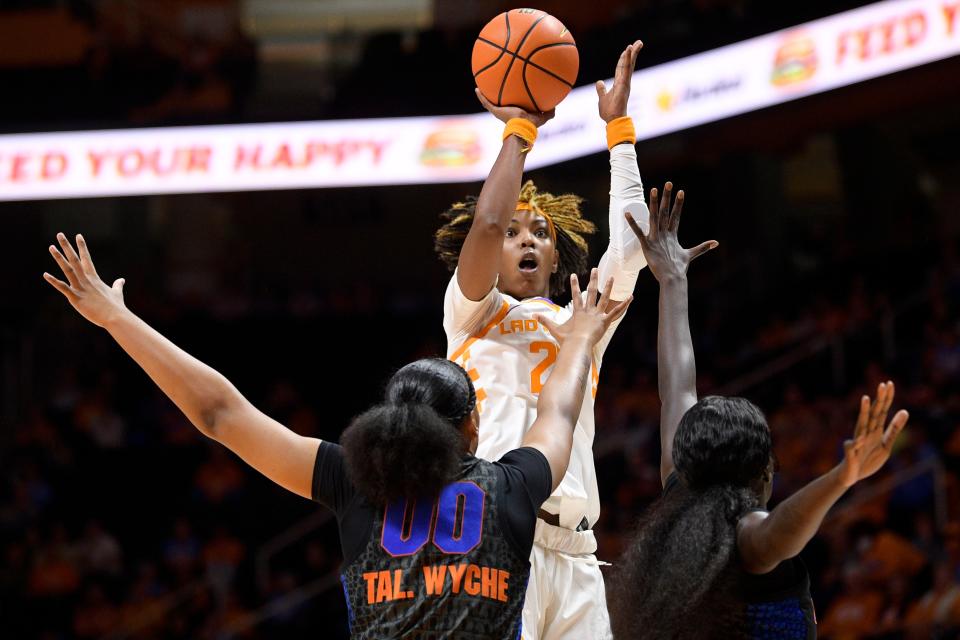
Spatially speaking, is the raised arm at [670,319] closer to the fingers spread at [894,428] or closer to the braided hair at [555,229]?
the braided hair at [555,229]

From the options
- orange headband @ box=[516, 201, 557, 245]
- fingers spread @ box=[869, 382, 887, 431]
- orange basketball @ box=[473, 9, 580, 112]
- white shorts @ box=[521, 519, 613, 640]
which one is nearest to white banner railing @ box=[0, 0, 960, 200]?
orange headband @ box=[516, 201, 557, 245]

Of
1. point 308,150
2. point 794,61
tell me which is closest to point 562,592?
point 794,61

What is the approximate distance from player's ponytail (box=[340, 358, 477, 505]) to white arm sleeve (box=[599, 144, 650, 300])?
1.25m

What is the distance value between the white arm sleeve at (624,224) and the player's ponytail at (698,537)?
1.06m

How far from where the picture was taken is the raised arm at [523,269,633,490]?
2.88 metres

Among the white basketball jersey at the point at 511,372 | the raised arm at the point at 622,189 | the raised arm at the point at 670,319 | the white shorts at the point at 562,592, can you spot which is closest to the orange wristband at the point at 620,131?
the raised arm at the point at 622,189

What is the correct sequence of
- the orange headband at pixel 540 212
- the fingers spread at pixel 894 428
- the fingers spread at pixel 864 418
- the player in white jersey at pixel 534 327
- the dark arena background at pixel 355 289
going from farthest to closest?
the dark arena background at pixel 355 289 < the orange headband at pixel 540 212 < the player in white jersey at pixel 534 327 < the fingers spread at pixel 864 418 < the fingers spread at pixel 894 428

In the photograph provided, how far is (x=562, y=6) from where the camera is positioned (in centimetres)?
1377

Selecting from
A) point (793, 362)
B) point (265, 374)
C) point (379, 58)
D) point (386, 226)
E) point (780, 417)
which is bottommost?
point (780, 417)

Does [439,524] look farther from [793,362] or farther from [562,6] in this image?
[562,6]

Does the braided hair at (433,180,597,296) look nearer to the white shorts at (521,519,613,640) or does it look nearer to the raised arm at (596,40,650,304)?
the raised arm at (596,40,650,304)

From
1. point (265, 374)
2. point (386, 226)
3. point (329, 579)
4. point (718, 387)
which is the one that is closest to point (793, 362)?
point (718, 387)

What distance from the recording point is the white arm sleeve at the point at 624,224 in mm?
3947

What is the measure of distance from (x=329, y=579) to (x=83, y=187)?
12.3 ft
